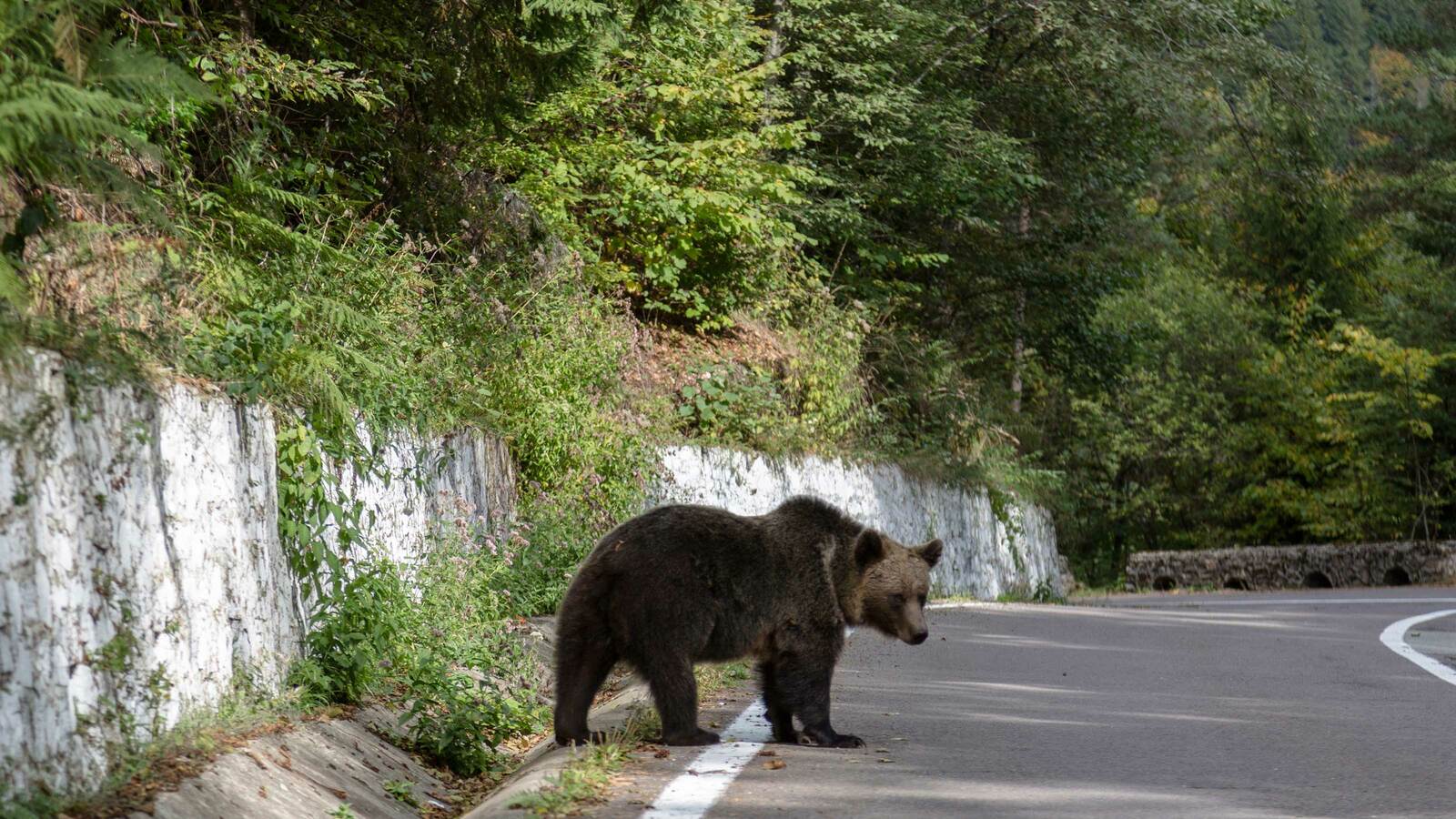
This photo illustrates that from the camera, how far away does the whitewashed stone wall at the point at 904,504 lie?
62.2 ft

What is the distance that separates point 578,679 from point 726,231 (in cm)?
1326

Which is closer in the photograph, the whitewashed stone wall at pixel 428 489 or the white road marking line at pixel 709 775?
the white road marking line at pixel 709 775

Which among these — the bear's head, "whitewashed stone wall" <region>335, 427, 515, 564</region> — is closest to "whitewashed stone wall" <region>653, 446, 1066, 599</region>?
"whitewashed stone wall" <region>335, 427, 515, 564</region>

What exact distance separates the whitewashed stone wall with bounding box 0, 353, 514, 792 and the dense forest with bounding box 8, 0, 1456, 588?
272 mm

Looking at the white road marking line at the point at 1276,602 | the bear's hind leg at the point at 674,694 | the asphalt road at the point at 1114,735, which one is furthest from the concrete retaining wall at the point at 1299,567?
the bear's hind leg at the point at 674,694

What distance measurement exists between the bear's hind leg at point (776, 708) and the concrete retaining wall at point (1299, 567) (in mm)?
32946

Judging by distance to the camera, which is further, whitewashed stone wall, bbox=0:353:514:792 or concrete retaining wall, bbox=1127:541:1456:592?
concrete retaining wall, bbox=1127:541:1456:592

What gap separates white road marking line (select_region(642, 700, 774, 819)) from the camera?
19.5 feet

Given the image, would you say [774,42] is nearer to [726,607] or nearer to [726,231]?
[726,231]

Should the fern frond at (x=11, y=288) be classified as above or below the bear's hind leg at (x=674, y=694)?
above

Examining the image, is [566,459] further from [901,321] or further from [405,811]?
[901,321]

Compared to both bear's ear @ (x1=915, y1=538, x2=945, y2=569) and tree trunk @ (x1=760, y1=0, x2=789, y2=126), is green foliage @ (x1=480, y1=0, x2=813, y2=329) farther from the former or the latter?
bear's ear @ (x1=915, y1=538, x2=945, y2=569)

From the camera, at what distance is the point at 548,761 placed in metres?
7.27

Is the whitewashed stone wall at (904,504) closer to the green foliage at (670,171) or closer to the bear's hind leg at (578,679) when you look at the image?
the green foliage at (670,171)
